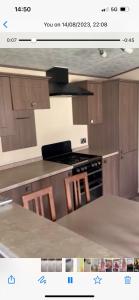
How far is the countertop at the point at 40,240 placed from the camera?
827 mm

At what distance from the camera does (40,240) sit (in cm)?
93

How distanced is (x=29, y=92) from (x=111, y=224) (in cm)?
165

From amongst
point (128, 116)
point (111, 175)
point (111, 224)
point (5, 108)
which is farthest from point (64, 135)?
point (111, 224)

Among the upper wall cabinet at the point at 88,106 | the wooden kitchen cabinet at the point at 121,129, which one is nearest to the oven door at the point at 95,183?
the wooden kitchen cabinet at the point at 121,129

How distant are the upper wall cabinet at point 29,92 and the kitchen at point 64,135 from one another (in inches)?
0.4

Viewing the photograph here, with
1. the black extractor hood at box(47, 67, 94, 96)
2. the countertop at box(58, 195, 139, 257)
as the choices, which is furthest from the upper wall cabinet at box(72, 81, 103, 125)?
the countertop at box(58, 195, 139, 257)

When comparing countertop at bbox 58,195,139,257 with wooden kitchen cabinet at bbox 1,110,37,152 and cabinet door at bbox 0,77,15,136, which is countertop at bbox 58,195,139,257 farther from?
A: wooden kitchen cabinet at bbox 1,110,37,152

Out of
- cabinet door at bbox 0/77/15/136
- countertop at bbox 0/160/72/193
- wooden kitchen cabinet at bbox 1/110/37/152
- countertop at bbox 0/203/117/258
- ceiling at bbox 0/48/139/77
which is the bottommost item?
countertop at bbox 0/160/72/193

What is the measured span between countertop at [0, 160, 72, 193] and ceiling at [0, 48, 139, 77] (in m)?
1.21

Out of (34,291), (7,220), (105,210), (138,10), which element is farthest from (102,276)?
(105,210)

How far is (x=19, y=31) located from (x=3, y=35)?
0.04 metres

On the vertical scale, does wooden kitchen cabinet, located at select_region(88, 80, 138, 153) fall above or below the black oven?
above

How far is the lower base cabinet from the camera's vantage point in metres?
2.10

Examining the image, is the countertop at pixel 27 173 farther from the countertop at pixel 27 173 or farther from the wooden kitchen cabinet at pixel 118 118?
the wooden kitchen cabinet at pixel 118 118
